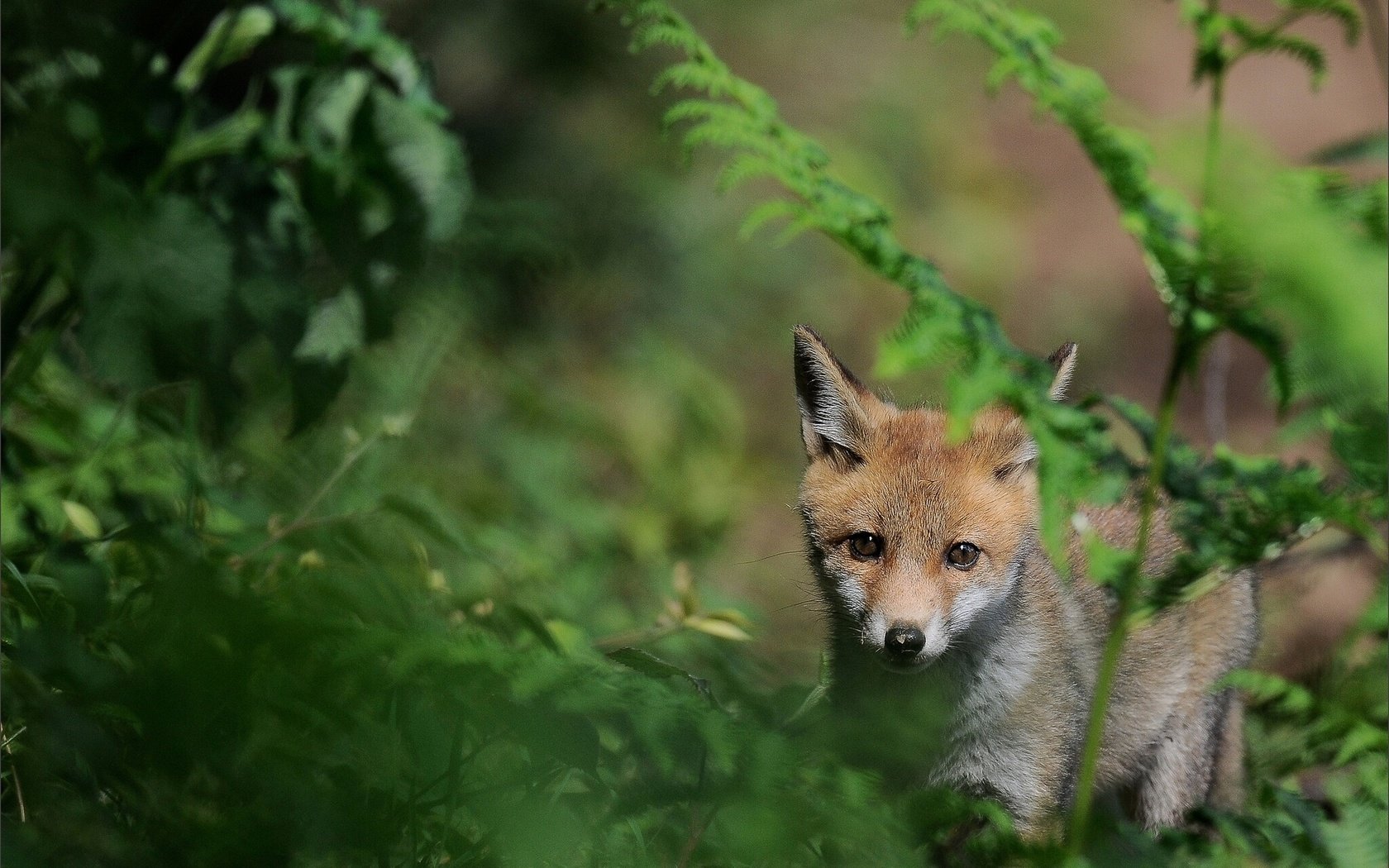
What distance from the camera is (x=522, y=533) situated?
5605 mm

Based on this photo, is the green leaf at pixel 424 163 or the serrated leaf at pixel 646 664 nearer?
the serrated leaf at pixel 646 664

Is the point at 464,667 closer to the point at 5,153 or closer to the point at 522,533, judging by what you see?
the point at 5,153

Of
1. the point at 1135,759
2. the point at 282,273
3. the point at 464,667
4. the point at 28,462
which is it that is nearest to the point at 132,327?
the point at 282,273

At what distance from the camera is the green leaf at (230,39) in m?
3.30

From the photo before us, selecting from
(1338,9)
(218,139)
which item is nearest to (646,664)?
(218,139)

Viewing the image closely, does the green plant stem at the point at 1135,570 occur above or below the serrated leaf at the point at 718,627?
above

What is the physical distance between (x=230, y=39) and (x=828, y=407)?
1.91 m

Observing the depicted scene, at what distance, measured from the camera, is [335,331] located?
332cm

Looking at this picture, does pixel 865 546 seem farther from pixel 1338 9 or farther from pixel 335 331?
pixel 1338 9

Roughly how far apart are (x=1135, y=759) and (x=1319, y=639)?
5.53 ft

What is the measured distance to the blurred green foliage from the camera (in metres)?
1.90

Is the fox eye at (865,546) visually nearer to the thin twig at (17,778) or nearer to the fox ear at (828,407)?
the fox ear at (828,407)

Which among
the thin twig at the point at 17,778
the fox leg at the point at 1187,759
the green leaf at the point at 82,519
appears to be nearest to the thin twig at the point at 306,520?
the green leaf at the point at 82,519

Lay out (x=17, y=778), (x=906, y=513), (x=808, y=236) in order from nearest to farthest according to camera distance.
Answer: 1. (x=17, y=778)
2. (x=906, y=513)
3. (x=808, y=236)
